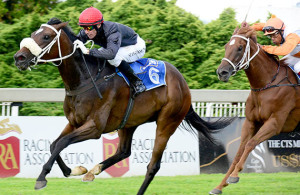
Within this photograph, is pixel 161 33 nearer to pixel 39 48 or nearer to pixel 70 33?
pixel 70 33

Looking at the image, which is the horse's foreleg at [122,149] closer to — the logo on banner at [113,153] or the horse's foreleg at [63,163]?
the horse's foreleg at [63,163]

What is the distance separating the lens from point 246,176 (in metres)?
8.30

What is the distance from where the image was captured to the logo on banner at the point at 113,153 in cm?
822

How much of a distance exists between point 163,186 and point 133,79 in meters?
1.78

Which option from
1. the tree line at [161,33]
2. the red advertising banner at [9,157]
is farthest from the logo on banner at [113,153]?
the tree line at [161,33]

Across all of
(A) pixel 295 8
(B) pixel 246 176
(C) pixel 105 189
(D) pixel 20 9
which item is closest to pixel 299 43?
(B) pixel 246 176

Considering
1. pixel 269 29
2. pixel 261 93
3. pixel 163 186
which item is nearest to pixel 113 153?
pixel 163 186

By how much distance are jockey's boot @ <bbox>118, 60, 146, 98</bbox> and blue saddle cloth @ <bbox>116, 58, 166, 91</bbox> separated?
0.06m

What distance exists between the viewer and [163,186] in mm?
7199

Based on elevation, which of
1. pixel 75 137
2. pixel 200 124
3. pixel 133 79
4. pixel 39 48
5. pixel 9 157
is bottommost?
pixel 9 157

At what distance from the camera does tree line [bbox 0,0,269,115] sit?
9.36 m

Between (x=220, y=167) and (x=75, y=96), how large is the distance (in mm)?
3738

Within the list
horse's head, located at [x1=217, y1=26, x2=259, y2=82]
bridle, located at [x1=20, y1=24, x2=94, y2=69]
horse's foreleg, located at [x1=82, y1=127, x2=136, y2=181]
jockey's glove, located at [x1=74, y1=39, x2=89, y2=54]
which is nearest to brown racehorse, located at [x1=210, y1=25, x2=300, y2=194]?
horse's head, located at [x1=217, y1=26, x2=259, y2=82]

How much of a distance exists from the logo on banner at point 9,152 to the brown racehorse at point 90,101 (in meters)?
2.03
